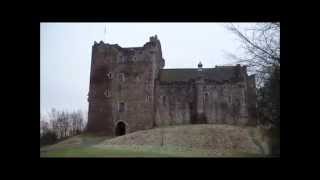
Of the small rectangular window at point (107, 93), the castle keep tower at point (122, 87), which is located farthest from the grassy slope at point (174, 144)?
the small rectangular window at point (107, 93)

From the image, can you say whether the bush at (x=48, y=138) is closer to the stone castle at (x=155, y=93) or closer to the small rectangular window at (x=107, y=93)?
the stone castle at (x=155, y=93)

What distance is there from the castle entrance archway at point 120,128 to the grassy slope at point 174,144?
0.14 metres

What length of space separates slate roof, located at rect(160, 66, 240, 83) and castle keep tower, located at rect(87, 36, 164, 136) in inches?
8.9

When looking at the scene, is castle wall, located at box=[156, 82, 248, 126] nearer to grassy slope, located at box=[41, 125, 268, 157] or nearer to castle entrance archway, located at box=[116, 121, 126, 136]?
grassy slope, located at box=[41, 125, 268, 157]

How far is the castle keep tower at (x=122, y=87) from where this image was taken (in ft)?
23.5

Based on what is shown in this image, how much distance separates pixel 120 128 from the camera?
7.20m

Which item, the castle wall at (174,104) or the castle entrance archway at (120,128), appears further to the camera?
the castle wall at (174,104)

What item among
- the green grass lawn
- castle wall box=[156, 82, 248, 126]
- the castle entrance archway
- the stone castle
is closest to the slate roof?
the stone castle

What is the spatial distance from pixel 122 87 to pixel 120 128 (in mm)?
840
